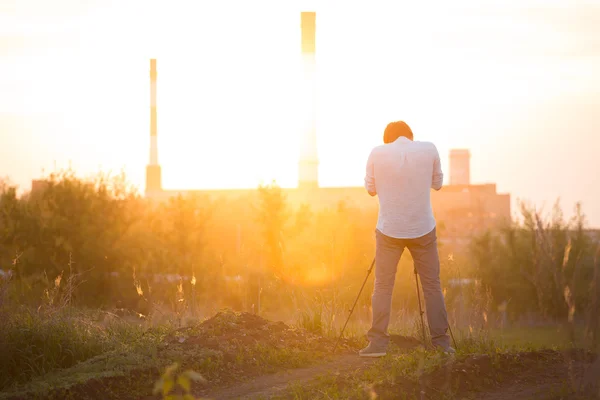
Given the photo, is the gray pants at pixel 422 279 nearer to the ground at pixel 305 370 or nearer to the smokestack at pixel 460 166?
the ground at pixel 305 370

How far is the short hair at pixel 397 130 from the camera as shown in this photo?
7.21 meters

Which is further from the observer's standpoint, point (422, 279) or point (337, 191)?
point (337, 191)

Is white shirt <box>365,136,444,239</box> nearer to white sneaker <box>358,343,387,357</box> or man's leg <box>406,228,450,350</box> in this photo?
man's leg <box>406,228,450,350</box>

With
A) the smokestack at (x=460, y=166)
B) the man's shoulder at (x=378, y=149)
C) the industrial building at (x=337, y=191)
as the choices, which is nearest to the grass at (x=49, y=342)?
the man's shoulder at (x=378, y=149)

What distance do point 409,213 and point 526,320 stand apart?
12773 mm

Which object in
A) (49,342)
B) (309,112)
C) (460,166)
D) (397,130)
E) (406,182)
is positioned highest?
(309,112)

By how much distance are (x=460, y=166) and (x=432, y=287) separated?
68532 mm

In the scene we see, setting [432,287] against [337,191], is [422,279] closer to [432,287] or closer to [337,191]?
[432,287]

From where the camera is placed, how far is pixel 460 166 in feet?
242

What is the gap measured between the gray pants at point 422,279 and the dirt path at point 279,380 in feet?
1.29

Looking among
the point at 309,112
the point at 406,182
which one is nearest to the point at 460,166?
the point at 309,112

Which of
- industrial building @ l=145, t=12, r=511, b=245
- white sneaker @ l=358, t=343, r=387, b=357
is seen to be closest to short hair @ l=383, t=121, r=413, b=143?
white sneaker @ l=358, t=343, r=387, b=357

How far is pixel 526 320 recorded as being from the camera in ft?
60.8

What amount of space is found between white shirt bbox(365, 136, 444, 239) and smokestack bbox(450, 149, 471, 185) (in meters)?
68.2
